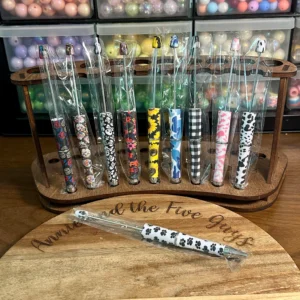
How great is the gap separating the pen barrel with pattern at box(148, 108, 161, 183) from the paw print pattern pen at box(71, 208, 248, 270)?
129 millimetres

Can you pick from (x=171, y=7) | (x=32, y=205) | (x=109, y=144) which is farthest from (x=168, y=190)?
(x=171, y=7)

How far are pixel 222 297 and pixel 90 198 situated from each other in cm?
29

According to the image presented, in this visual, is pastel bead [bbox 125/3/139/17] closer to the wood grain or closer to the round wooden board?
the wood grain

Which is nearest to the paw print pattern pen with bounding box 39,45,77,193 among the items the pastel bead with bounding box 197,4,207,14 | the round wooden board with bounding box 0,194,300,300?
the round wooden board with bounding box 0,194,300,300

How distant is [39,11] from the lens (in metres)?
0.84

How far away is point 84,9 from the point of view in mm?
834

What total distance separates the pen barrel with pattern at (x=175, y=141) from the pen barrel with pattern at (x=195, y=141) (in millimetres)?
18

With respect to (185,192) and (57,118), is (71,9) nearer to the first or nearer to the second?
(57,118)

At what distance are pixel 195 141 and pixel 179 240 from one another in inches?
7.5

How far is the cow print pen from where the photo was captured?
0.61m

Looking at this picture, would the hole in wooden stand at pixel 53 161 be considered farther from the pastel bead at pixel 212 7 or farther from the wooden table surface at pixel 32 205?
the pastel bead at pixel 212 7

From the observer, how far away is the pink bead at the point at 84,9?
32.9 inches

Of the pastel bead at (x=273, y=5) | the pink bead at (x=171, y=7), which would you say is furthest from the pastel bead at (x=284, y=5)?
the pink bead at (x=171, y=7)

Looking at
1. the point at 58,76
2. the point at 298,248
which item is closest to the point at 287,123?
the point at 298,248
